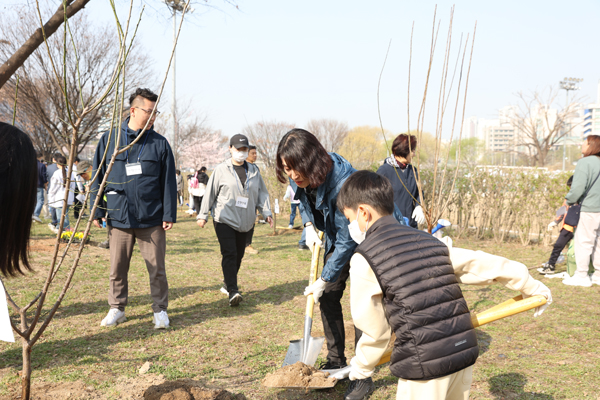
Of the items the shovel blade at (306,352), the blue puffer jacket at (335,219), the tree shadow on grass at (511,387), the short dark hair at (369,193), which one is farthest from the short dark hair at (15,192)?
the tree shadow on grass at (511,387)

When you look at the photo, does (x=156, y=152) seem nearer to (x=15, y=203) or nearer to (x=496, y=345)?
(x=15, y=203)

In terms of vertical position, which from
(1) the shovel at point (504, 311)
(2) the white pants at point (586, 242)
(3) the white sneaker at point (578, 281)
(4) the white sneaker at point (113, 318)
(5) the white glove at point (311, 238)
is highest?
(5) the white glove at point (311, 238)

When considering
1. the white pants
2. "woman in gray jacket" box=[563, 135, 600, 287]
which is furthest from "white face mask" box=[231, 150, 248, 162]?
the white pants

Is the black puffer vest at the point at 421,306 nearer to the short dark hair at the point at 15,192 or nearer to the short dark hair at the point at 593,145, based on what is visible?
the short dark hair at the point at 15,192

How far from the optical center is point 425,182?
9797 millimetres

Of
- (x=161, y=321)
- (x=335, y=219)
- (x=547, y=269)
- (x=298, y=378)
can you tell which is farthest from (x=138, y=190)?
(x=547, y=269)

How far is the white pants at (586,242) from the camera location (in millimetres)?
5863

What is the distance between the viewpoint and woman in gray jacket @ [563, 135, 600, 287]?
226 inches

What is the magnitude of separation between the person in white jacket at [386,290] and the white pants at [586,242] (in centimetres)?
471

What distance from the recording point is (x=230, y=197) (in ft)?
16.5

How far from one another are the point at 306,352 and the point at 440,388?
4.99 ft

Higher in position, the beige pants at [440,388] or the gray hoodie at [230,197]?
the gray hoodie at [230,197]

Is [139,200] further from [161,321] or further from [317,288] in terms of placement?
[317,288]

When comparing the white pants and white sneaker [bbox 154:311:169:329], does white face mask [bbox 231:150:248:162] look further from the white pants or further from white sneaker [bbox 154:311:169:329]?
the white pants
